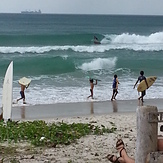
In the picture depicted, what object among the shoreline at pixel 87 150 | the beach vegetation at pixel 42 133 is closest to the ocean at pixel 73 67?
the beach vegetation at pixel 42 133

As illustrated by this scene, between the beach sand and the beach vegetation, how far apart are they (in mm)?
186

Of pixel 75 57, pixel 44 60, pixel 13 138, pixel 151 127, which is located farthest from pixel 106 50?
pixel 151 127

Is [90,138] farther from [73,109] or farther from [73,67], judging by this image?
[73,67]

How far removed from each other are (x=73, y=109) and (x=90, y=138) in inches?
213

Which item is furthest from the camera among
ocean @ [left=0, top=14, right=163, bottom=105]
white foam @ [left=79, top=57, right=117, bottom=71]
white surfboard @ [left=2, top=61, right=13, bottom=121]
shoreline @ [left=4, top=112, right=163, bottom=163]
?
white foam @ [left=79, top=57, right=117, bottom=71]

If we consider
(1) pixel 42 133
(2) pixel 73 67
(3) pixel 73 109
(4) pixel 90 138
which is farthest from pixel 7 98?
(2) pixel 73 67

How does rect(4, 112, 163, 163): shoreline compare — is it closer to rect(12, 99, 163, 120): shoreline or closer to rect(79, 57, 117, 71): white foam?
rect(12, 99, 163, 120): shoreline

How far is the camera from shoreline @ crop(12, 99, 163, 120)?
13.0 metres

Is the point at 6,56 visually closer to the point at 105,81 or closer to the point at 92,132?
the point at 105,81

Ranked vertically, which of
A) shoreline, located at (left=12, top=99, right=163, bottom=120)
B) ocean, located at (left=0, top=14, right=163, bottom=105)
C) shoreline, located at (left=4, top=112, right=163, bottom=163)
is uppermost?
ocean, located at (left=0, top=14, right=163, bottom=105)

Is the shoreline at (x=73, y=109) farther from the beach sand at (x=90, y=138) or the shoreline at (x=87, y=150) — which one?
the shoreline at (x=87, y=150)

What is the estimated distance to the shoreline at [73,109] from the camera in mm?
13027

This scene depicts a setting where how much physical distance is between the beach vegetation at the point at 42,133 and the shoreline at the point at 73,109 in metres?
3.83

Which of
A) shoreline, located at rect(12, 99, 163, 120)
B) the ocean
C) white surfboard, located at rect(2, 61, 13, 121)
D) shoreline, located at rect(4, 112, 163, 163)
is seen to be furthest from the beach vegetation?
the ocean
